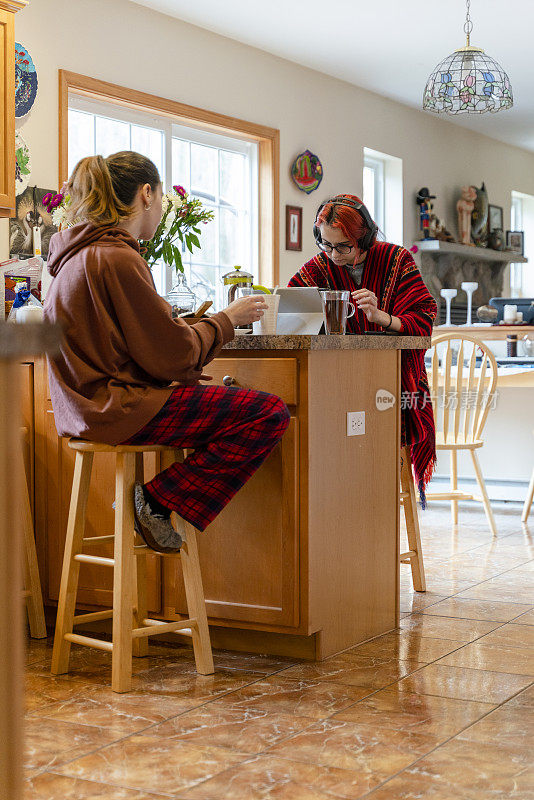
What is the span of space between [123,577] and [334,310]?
92cm

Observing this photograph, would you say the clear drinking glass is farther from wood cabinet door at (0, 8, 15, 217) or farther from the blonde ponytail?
wood cabinet door at (0, 8, 15, 217)

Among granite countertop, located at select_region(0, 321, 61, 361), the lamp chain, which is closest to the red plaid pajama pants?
granite countertop, located at select_region(0, 321, 61, 361)

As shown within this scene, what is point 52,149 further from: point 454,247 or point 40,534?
point 454,247

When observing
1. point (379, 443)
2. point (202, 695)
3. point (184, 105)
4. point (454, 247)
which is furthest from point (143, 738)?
point (454, 247)

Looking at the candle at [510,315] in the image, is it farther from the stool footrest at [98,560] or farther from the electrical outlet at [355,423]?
the stool footrest at [98,560]

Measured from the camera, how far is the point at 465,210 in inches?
329

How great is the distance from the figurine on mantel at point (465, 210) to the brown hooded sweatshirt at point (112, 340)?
6377mm

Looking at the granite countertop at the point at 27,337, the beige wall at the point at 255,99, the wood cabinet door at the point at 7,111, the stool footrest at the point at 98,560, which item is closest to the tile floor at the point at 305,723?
the stool footrest at the point at 98,560

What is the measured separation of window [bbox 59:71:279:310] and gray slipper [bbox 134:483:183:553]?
2.78 m

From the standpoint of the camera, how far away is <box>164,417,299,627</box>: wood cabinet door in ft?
8.27

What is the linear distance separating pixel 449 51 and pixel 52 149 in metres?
2.78

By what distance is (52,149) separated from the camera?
4.66 m

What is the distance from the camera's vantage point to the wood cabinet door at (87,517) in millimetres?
2812

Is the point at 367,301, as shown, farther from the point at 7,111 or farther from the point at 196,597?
the point at 7,111
